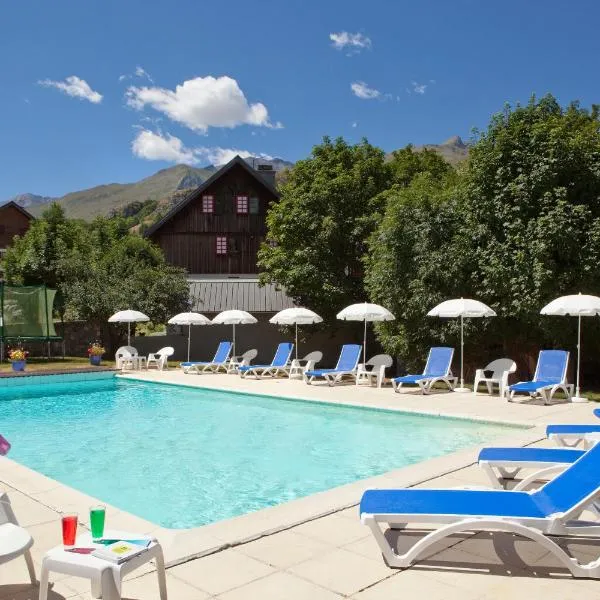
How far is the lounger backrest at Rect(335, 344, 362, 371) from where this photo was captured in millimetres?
17172

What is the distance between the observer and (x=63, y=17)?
21234 mm

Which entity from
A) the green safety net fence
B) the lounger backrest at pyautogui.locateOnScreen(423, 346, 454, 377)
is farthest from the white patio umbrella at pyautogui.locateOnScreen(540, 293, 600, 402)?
the green safety net fence

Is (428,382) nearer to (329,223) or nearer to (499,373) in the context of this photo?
(499,373)

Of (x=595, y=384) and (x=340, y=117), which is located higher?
(x=340, y=117)

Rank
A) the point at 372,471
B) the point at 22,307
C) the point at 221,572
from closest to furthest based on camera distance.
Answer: the point at 221,572
the point at 372,471
the point at 22,307

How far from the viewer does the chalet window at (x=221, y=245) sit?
34.1 metres

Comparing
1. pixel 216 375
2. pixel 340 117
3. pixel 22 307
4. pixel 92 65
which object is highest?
pixel 92 65

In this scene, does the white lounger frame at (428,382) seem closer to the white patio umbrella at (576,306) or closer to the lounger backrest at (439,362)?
the lounger backrest at (439,362)

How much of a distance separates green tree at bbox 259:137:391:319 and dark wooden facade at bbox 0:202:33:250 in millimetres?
39671

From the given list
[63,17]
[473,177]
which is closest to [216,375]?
[473,177]

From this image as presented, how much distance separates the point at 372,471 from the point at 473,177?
33.2 ft

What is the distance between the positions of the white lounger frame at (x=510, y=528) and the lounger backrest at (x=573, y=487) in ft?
0.22

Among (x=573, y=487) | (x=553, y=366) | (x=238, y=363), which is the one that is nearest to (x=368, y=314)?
(x=553, y=366)

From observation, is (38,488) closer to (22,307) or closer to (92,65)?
(22,307)
